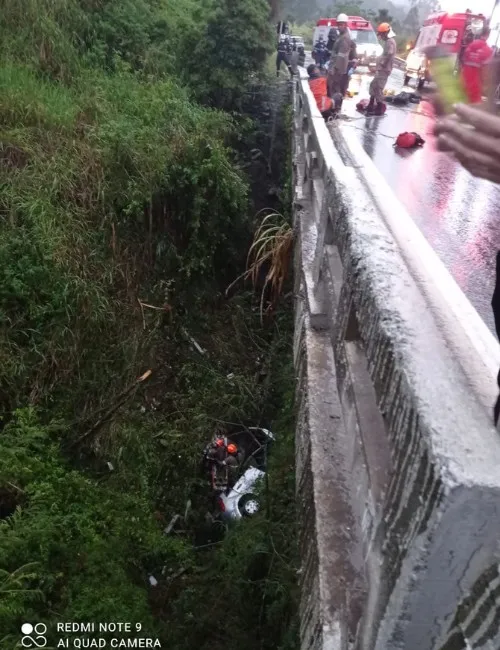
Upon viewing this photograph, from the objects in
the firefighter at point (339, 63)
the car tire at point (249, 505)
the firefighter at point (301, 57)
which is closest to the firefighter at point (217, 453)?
the car tire at point (249, 505)

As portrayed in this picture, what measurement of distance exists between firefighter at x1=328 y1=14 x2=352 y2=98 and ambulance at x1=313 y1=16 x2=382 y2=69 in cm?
681

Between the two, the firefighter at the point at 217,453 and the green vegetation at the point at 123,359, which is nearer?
the green vegetation at the point at 123,359

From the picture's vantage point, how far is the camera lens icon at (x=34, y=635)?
2.88 m

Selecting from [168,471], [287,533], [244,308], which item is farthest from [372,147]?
[287,533]

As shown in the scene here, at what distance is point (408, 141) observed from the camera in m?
7.17

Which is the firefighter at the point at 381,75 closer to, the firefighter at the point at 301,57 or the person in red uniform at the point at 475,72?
the firefighter at the point at 301,57

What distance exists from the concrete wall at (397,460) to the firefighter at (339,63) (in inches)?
298

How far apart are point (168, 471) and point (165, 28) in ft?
22.4

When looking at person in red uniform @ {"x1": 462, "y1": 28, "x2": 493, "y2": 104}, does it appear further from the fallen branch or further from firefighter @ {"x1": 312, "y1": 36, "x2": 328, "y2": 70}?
firefighter @ {"x1": 312, "y1": 36, "x2": 328, "y2": 70}

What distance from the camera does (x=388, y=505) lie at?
3.77ft

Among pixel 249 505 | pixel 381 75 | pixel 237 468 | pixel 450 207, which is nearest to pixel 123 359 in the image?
pixel 237 468

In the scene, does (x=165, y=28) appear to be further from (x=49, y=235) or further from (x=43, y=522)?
(x=43, y=522)

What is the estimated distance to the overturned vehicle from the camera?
13.3ft

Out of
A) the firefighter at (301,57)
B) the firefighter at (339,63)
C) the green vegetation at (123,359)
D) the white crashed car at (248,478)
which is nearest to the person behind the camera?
the green vegetation at (123,359)
